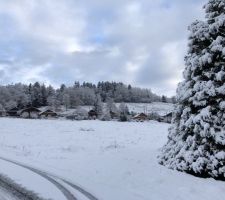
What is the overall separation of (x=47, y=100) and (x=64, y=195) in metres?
150

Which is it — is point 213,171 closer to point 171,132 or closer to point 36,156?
point 171,132

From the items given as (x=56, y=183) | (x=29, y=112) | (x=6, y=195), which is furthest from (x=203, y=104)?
(x=29, y=112)

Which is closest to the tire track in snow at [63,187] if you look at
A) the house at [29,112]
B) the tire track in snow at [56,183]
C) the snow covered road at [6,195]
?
the tire track in snow at [56,183]

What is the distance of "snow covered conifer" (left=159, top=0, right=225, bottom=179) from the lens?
1305 cm

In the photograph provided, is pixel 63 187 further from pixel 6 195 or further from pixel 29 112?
pixel 29 112

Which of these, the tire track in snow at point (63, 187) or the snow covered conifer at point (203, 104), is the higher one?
the snow covered conifer at point (203, 104)

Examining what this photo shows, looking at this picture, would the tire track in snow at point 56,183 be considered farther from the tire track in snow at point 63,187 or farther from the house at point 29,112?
the house at point 29,112

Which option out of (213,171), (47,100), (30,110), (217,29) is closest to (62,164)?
(213,171)

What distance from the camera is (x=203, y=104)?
13727mm

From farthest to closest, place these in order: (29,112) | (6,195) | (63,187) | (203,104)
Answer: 1. (29,112)
2. (203,104)
3. (63,187)
4. (6,195)

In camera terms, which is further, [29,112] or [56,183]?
[29,112]

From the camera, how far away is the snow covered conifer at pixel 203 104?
13.1 meters

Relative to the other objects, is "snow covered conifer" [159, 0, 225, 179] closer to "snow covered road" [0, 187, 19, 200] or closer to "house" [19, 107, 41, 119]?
"snow covered road" [0, 187, 19, 200]

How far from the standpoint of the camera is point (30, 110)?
377ft
